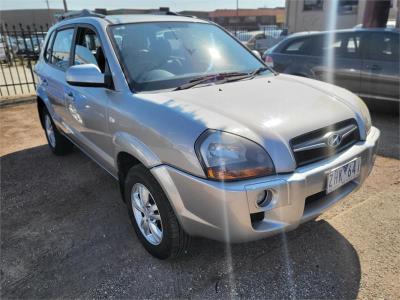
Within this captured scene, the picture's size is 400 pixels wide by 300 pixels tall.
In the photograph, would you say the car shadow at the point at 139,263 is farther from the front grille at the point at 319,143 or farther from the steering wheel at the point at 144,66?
the steering wheel at the point at 144,66

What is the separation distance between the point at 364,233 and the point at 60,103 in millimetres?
3298

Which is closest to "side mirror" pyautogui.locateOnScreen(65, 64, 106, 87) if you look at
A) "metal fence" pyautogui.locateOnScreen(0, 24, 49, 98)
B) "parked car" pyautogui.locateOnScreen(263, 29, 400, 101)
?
"parked car" pyautogui.locateOnScreen(263, 29, 400, 101)

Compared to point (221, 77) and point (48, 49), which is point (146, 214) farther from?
point (48, 49)

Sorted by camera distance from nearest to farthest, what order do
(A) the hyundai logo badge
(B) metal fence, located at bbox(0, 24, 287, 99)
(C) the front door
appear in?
(A) the hyundai logo badge, (C) the front door, (B) metal fence, located at bbox(0, 24, 287, 99)

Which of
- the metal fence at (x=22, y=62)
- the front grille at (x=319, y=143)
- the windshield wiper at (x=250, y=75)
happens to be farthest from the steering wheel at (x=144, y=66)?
the metal fence at (x=22, y=62)

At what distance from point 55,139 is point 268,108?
11.3 feet

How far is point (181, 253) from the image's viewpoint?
2404mm

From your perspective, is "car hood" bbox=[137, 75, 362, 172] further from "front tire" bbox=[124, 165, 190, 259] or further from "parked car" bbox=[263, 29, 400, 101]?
"parked car" bbox=[263, 29, 400, 101]

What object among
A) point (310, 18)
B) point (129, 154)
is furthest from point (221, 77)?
point (310, 18)

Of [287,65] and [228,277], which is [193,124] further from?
[287,65]

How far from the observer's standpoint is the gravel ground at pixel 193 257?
7.52 ft

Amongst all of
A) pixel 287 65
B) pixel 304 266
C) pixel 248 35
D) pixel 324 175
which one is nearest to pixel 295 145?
pixel 324 175

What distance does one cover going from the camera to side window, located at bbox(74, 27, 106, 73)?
3.00 m

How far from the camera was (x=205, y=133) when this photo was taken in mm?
1983
